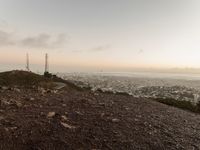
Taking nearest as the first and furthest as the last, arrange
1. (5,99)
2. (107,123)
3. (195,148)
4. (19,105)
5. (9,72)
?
→ 1. (195,148)
2. (107,123)
3. (19,105)
4. (5,99)
5. (9,72)

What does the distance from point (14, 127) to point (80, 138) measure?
2.20m

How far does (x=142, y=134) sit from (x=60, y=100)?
5.66m

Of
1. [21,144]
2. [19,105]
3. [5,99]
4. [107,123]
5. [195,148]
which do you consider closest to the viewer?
[21,144]

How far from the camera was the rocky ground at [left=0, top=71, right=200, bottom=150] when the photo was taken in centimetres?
928

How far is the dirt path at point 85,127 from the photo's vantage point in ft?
30.5

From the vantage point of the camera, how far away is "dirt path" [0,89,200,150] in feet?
30.5

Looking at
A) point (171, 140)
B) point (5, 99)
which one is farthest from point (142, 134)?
point (5, 99)

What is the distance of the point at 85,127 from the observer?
10711 millimetres

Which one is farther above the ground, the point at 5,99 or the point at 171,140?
the point at 5,99

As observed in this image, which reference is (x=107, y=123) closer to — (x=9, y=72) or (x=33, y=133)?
(x=33, y=133)

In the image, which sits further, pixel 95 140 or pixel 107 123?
pixel 107 123

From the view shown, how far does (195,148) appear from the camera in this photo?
34.9 ft

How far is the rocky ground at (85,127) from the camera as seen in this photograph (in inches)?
365

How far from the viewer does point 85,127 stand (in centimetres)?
1071
